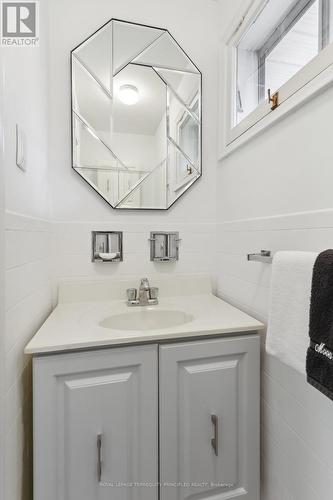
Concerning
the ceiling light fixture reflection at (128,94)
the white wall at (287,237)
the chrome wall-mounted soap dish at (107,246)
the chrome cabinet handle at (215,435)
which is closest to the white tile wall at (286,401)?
the white wall at (287,237)

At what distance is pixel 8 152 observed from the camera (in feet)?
2.27

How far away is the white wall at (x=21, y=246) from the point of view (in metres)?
0.67

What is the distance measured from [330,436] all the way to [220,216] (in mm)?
950

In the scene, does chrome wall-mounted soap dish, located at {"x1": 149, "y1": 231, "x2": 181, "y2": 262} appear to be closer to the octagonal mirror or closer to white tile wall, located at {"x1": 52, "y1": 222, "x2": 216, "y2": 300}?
white tile wall, located at {"x1": 52, "y1": 222, "x2": 216, "y2": 300}

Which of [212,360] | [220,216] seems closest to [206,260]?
[220,216]

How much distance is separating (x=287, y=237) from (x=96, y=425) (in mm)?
833

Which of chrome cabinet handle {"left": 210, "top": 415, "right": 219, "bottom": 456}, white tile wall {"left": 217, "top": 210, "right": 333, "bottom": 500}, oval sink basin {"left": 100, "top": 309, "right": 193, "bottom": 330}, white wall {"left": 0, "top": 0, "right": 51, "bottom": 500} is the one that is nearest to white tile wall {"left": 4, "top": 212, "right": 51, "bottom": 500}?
white wall {"left": 0, "top": 0, "right": 51, "bottom": 500}

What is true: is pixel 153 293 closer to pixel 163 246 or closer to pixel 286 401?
pixel 163 246

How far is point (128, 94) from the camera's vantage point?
1.25 metres

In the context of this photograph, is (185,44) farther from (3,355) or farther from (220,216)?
(3,355)

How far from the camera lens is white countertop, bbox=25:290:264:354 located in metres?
0.76

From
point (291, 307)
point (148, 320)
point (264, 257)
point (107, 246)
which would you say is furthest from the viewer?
point (107, 246)

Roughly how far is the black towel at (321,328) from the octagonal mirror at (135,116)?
855 millimetres

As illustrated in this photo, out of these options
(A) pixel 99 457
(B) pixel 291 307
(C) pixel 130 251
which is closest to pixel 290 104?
(B) pixel 291 307
